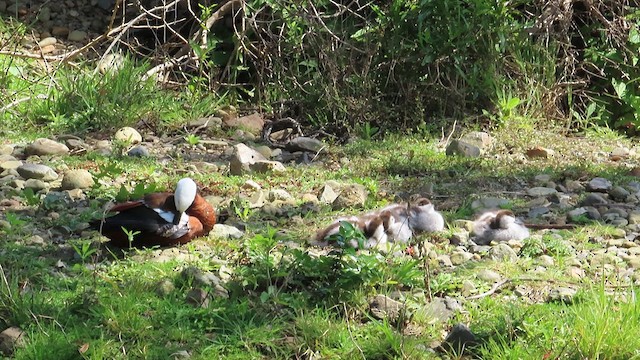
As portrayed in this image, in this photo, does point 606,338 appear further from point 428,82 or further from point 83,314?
point 428,82

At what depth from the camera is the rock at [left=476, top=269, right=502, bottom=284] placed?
4652mm

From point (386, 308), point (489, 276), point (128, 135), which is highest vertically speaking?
point (386, 308)

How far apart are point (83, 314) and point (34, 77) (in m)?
5.08

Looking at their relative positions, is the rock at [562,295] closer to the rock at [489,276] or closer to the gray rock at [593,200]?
the rock at [489,276]

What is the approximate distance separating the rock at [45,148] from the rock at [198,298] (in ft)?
A: 10.4

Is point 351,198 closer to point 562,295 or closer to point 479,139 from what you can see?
point 562,295

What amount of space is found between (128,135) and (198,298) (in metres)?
3.59

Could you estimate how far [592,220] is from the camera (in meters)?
5.70

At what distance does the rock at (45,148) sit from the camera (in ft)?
23.3

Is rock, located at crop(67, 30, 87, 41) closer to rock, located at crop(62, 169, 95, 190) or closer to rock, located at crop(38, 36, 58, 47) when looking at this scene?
rock, located at crop(38, 36, 58, 47)

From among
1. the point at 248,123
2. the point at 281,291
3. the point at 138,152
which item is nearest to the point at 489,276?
the point at 281,291

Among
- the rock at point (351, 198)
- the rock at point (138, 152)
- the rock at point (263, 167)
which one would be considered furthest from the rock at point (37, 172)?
the rock at point (351, 198)

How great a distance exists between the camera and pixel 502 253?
5027 millimetres

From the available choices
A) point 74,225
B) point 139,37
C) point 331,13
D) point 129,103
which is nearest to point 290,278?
point 74,225
